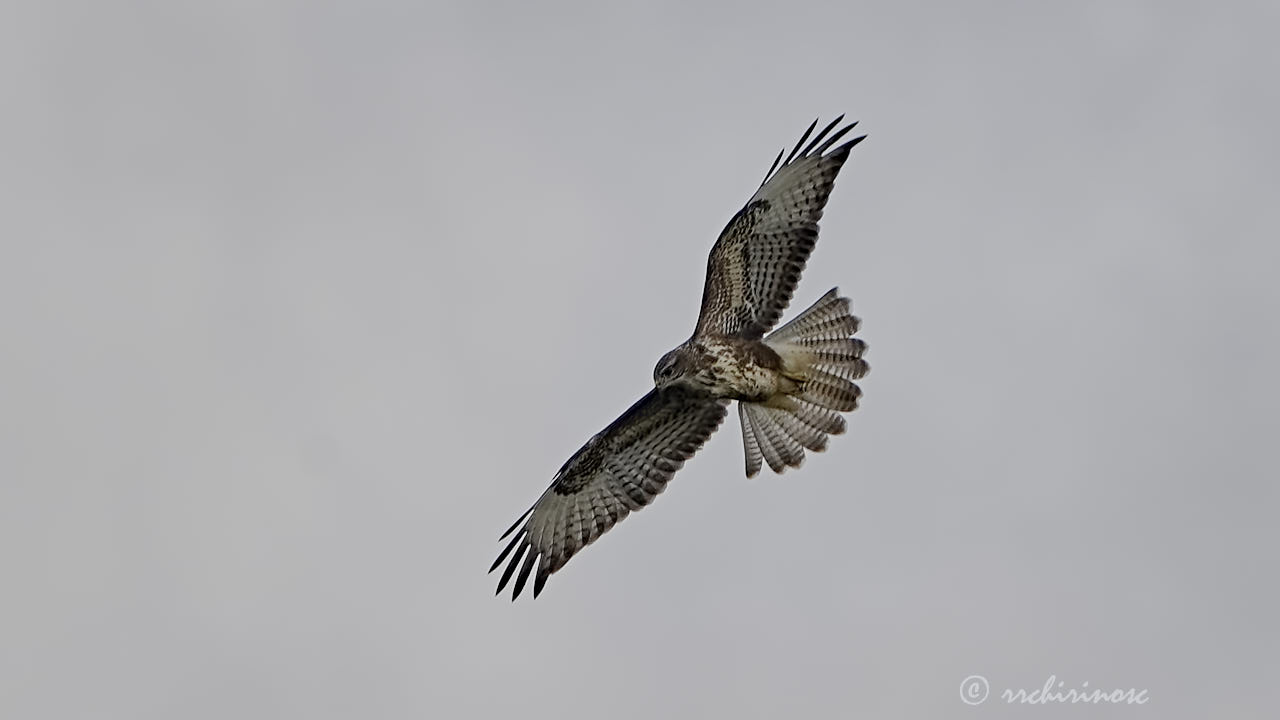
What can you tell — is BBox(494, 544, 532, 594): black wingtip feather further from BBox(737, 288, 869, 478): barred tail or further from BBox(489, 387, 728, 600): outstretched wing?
BBox(737, 288, 869, 478): barred tail

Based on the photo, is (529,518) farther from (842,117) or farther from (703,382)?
(842,117)

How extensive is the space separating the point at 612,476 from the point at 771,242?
6.77 ft

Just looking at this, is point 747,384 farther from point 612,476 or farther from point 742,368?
point 612,476

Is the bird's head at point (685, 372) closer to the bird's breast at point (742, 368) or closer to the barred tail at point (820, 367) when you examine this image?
the bird's breast at point (742, 368)

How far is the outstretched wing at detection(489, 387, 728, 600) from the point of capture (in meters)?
23.0

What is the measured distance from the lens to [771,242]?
22906 millimetres

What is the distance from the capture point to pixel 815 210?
2292cm

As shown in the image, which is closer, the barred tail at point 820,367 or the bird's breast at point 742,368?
the bird's breast at point 742,368

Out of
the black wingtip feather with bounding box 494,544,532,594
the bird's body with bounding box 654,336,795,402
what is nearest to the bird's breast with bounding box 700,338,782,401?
the bird's body with bounding box 654,336,795,402

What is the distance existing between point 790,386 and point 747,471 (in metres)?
0.72

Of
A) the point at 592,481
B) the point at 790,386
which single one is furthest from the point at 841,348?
the point at 592,481

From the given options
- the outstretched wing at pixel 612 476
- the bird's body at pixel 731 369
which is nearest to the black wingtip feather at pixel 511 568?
the outstretched wing at pixel 612 476

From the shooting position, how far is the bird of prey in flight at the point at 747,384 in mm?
22875

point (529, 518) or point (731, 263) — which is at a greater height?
point (731, 263)
